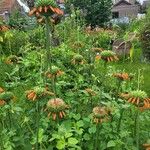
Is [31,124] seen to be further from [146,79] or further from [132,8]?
[132,8]

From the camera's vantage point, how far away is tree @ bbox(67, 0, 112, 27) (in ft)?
91.1

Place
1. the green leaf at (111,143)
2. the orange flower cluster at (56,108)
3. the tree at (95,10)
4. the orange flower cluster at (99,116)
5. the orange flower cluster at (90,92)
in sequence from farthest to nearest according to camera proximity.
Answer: the tree at (95,10) < the orange flower cluster at (90,92) < the green leaf at (111,143) < the orange flower cluster at (99,116) < the orange flower cluster at (56,108)

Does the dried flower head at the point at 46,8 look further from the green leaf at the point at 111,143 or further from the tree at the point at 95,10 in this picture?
the tree at the point at 95,10

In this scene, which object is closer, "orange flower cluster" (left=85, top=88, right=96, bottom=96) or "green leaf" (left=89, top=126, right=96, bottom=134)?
"green leaf" (left=89, top=126, right=96, bottom=134)

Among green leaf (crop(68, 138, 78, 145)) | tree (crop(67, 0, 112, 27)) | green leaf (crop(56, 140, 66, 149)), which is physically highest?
green leaf (crop(68, 138, 78, 145))

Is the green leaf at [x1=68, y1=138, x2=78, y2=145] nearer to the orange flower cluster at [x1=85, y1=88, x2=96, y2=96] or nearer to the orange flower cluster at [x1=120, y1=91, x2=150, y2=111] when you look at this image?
the orange flower cluster at [x1=120, y1=91, x2=150, y2=111]

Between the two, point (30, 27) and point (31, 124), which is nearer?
point (31, 124)

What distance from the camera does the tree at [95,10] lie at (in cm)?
2777

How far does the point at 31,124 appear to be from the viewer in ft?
11.0

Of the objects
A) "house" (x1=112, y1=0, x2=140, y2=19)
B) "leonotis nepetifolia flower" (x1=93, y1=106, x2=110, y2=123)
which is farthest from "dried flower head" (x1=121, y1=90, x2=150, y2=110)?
"house" (x1=112, y1=0, x2=140, y2=19)

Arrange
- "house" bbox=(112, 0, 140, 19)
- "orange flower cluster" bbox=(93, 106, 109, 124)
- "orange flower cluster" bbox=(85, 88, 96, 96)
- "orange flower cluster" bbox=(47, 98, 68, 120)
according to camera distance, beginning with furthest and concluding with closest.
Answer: "house" bbox=(112, 0, 140, 19) < "orange flower cluster" bbox=(85, 88, 96, 96) < "orange flower cluster" bbox=(93, 106, 109, 124) < "orange flower cluster" bbox=(47, 98, 68, 120)

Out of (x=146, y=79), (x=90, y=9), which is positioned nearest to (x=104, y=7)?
(x=90, y=9)

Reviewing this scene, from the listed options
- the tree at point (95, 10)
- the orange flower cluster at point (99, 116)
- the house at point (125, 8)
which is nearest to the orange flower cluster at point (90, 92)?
the orange flower cluster at point (99, 116)

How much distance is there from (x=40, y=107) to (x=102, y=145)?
17.5 inches
